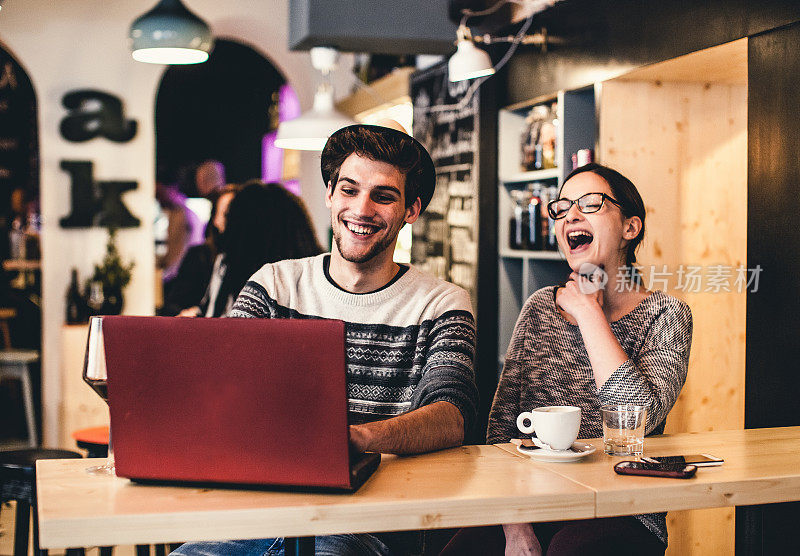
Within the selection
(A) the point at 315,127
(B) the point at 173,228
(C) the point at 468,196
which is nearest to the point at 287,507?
(A) the point at 315,127

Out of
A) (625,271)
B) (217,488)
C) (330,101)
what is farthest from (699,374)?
(217,488)

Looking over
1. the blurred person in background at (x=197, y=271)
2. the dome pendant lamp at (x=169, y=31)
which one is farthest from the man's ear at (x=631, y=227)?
the blurred person in background at (x=197, y=271)

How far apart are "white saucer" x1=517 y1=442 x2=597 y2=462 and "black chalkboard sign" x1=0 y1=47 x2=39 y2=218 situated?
746 centimetres

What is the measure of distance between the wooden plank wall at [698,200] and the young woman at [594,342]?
1.18 m

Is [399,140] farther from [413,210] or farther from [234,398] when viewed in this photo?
[234,398]

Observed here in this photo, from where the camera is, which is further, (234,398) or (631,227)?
(631,227)

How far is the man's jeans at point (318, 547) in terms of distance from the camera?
1558 millimetres

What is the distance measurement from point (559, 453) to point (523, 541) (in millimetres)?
338

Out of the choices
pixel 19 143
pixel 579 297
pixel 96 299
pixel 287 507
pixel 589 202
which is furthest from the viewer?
pixel 19 143

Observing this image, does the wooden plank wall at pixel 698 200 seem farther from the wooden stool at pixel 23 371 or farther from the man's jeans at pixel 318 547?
the wooden stool at pixel 23 371

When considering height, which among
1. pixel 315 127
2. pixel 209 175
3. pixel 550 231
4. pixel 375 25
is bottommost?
pixel 550 231

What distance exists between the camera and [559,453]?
1570 mm

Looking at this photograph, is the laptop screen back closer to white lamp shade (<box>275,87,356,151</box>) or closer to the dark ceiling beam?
white lamp shade (<box>275,87,356,151</box>)

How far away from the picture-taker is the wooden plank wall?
10.8 ft
